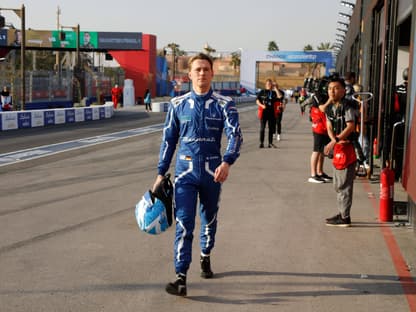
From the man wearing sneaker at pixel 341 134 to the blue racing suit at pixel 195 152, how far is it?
2766mm

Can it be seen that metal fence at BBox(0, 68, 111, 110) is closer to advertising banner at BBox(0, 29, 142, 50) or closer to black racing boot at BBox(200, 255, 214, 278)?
advertising banner at BBox(0, 29, 142, 50)

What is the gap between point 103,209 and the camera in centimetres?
894

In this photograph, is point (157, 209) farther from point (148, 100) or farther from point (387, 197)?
point (148, 100)

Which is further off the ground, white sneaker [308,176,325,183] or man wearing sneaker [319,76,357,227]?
man wearing sneaker [319,76,357,227]

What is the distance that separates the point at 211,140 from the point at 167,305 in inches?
53.0

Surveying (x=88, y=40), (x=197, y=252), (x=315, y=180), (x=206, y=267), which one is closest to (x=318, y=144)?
(x=315, y=180)

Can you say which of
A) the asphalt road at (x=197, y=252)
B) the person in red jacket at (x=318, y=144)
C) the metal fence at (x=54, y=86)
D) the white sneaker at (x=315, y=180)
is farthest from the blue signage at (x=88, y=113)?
the white sneaker at (x=315, y=180)

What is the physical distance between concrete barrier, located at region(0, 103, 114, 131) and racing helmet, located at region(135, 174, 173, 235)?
2009 centimetres

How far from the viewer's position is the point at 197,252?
6.56 m

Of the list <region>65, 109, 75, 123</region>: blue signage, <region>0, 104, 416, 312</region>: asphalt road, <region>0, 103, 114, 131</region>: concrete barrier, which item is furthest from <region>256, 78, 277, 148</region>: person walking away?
<region>65, 109, 75, 123</region>: blue signage

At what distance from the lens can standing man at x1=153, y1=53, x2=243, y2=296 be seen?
17.1ft

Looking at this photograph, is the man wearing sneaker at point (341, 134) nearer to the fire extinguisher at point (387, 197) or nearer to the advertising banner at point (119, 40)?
the fire extinguisher at point (387, 197)

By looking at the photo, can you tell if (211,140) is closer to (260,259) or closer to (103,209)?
(260,259)

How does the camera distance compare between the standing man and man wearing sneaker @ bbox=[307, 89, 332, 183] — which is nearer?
the standing man
